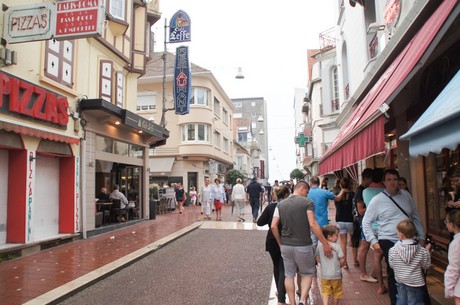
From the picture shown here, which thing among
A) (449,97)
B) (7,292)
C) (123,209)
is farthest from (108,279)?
(123,209)

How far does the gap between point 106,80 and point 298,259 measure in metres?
10.2

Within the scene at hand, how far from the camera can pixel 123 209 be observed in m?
13.7

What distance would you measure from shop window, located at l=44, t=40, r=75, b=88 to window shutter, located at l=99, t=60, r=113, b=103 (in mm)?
1617

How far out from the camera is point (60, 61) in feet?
32.4

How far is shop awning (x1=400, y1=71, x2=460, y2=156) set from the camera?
2.64 metres

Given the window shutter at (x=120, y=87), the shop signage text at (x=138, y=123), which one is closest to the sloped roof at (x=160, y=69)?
the shop signage text at (x=138, y=123)

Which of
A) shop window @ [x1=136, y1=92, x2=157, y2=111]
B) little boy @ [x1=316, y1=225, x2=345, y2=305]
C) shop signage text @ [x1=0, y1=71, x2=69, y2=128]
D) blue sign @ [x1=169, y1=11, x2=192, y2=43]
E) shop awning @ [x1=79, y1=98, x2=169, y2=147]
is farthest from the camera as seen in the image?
shop window @ [x1=136, y1=92, x2=157, y2=111]

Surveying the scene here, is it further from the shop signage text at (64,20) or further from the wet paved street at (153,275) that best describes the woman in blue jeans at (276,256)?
the shop signage text at (64,20)

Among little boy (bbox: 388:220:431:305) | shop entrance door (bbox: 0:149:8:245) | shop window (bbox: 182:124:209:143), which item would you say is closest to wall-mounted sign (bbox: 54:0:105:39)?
shop entrance door (bbox: 0:149:8:245)

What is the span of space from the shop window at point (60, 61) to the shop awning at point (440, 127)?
881cm

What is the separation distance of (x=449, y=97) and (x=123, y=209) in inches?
488

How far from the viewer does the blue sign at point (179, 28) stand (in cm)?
1872

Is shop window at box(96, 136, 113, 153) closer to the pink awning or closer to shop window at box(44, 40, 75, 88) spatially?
the pink awning

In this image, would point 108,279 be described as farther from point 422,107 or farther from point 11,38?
point 422,107
